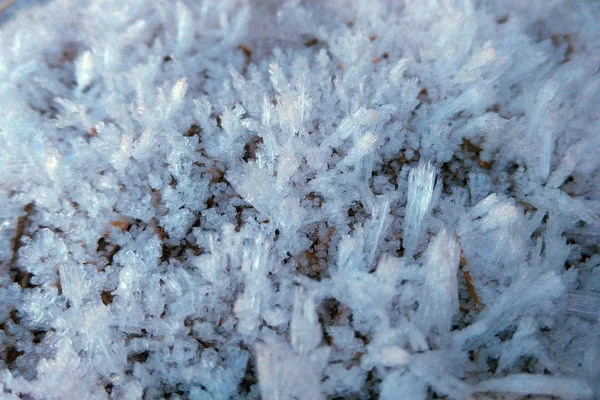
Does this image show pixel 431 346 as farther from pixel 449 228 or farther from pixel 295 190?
pixel 295 190

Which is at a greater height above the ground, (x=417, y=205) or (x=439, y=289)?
(x=417, y=205)

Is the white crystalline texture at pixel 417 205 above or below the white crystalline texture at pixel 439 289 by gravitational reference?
above

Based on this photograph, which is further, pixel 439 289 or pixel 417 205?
pixel 417 205

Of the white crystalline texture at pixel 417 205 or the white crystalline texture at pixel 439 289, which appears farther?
the white crystalline texture at pixel 417 205

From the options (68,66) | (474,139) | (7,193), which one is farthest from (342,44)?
(7,193)

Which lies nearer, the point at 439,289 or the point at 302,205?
the point at 439,289

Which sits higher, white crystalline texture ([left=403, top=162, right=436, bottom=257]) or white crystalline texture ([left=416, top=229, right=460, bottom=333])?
white crystalline texture ([left=403, top=162, right=436, bottom=257])

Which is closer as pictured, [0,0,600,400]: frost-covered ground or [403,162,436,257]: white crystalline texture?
[0,0,600,400]: frost-covered ground

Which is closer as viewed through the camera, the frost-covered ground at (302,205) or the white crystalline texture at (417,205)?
the frost-covered ground at (302,205)
